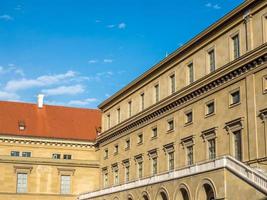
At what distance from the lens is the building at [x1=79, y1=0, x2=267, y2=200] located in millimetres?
37562

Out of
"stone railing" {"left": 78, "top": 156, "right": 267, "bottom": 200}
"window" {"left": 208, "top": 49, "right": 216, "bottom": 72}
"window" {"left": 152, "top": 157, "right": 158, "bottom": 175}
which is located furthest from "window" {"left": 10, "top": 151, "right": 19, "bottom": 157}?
"window" {"left": 208, "top": 49, "right": 216, "bottom": 72}

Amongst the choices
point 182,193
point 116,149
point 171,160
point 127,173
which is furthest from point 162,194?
point 116,149

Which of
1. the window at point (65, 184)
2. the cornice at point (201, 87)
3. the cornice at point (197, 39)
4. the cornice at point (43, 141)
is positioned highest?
the cornice at point (197, 39)

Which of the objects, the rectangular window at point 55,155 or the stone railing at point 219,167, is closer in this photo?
the stone railing at point 219,167

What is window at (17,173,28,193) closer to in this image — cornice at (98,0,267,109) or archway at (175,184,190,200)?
cornice at (98,0,267,109)

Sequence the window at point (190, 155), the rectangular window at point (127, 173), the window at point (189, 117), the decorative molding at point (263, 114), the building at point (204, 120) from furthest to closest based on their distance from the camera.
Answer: the rectangular window at point (127, 173) < the window at point (189, 117) < the window at point (190, 155) < the decorative molding at point (263, 114) < the building at point (204, 120)

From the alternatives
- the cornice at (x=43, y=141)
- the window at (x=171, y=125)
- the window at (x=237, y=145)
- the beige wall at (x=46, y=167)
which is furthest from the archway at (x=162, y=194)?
the cornice at (x=43, y=141)

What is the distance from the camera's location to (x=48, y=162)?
225 ft

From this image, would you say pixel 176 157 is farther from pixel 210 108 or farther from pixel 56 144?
pixel 56 144

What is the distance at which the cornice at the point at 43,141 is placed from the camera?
67.6 m

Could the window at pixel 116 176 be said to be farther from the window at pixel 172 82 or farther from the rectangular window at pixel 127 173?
the window at pixel 172 82

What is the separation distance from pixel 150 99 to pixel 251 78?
1736cm

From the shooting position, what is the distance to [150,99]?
55.5 metres

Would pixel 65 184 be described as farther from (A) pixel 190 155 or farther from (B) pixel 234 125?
(B) pixel 234 125
